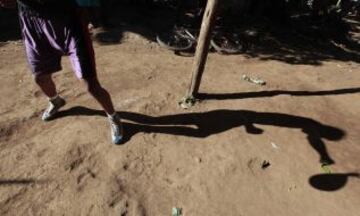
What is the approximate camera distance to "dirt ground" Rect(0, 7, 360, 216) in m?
3.67

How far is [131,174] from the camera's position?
154 inches

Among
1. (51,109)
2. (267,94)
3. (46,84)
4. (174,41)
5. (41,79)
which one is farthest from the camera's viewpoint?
(174,41)

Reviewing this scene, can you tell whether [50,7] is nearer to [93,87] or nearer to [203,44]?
[93,87]

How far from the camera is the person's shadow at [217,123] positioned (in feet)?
15.0

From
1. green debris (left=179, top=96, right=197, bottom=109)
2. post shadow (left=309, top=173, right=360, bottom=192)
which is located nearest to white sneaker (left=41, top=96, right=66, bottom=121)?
green debris (left=179, top=96, right=197, bottom=109)

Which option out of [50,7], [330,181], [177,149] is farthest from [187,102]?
[50,7]

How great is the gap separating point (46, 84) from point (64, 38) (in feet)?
2.78

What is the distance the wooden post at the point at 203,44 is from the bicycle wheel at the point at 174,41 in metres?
2.34

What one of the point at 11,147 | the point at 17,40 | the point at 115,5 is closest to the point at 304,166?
the point at 11,147

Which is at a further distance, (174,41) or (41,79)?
(174,41)

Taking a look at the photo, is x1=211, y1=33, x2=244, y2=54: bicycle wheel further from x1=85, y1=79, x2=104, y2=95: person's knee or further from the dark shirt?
the dark shirt

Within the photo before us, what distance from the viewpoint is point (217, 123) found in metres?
4.84

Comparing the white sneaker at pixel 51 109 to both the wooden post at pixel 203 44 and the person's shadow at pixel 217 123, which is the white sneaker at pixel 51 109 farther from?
the wooden post at pixel 203 44

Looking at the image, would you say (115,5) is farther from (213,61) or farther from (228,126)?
(228,126)
